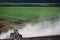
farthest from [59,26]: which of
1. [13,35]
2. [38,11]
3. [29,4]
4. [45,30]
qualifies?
[13,35]

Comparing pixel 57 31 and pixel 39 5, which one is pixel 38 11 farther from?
pixel 57 31

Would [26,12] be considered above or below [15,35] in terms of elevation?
above

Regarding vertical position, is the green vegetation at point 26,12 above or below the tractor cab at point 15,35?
above

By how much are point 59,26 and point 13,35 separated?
53 centimetres

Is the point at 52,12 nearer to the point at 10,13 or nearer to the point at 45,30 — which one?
the point at 45,30

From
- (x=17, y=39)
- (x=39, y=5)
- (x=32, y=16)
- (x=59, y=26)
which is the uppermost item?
(x=39, y=5)

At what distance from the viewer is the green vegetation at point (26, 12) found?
1.36 m

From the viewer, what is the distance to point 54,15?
1.45 m

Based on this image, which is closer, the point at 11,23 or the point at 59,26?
the point at 11,23

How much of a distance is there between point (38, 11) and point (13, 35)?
0.38 meters

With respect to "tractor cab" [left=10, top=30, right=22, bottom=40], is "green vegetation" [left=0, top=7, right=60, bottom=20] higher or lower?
higher

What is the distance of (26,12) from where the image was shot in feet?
4.59

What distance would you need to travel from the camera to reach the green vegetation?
1358 mm

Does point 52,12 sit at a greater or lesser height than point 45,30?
greater
